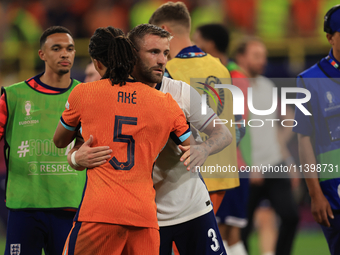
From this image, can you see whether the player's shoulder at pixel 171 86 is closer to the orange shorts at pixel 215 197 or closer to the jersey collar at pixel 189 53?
the jersey collar at pixel 189 53

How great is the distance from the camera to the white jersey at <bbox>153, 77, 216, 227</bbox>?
2.82 m

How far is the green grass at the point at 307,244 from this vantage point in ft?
23.6

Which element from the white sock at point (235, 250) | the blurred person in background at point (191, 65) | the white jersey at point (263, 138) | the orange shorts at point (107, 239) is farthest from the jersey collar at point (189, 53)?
the white sock at point (235, 250)

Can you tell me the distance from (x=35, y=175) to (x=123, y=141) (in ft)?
5.28

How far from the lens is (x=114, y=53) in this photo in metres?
2.42

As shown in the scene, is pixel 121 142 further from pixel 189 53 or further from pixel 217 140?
pixel 189 53

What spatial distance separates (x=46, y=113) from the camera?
12.1ft

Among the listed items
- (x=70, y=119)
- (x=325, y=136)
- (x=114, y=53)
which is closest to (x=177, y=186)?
(x=70, y=119)

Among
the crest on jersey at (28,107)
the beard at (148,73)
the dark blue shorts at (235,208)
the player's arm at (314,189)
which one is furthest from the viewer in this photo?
the dark blue shorts at (235,208)

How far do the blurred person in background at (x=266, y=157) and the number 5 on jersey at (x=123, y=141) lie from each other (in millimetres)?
3244

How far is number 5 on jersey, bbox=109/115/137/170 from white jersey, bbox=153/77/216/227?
52 centimetres

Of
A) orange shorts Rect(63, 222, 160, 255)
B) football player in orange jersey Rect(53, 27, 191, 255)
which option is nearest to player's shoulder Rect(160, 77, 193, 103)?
football player in orange jersey Rect(53, 27, 191, 255)

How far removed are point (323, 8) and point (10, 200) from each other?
350 inches

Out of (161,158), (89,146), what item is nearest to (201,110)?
(161,158)
